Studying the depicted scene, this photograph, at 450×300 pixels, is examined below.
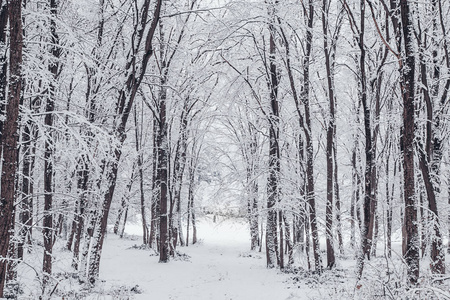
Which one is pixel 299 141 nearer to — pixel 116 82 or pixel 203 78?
pixel 203 78

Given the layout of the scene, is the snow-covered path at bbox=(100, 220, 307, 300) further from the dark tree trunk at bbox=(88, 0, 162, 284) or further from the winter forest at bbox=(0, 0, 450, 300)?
the dark tree trunk at bbox=(88, 0, 162, 284)

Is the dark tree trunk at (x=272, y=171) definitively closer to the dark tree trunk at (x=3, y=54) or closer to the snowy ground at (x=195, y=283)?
the snowy ground at (x=195, y=283)

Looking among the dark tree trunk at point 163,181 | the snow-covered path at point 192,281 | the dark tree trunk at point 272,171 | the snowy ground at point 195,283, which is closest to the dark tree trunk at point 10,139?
the snowy ground at point 195,283

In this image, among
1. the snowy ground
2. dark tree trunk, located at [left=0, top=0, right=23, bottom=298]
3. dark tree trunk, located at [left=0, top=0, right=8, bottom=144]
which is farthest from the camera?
the snowy ground

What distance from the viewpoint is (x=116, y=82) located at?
435 inches

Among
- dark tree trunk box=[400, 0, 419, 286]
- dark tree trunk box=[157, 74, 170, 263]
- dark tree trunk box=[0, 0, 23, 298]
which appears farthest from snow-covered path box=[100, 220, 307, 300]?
dark tree trunk box=[0, 0, 23, 298]

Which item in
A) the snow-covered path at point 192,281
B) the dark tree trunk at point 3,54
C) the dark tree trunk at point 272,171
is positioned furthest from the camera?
the dark tree trunk at point 272,171

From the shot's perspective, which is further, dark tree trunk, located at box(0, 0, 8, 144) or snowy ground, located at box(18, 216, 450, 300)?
snowy ground, located at box(18, 216, 450, 300)

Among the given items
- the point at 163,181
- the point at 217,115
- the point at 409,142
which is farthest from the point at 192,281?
the point at 409,142

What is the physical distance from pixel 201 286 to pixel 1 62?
765cm

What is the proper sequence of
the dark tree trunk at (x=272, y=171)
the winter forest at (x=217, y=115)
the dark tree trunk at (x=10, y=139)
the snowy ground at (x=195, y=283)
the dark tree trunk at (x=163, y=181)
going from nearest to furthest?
the dark tree trunk at (x=10, y=139) → the winter forest at (x=217, y=115) → the snowy ground at (x=195, y=283) → the dark tree trunk at (x=272, y=171) → the dark tree trunk at (x=163, y=181)

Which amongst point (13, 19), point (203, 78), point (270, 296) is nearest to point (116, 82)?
point (203, 78)

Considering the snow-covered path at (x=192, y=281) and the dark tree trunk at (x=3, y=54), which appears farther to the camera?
the snow-covered path at (x=192, y=281)

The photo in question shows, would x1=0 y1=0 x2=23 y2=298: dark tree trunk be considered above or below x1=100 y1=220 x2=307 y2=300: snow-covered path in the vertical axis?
above
